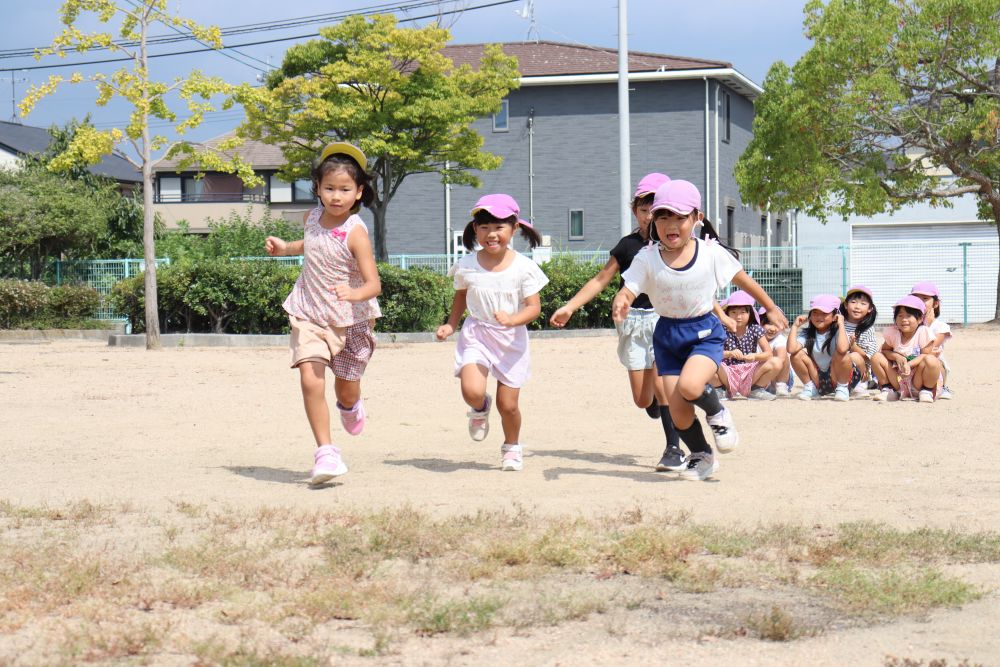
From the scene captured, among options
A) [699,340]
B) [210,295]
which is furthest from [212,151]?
[699,340]

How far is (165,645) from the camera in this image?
3363mm

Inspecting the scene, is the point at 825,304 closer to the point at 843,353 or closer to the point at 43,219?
the point at 843,353

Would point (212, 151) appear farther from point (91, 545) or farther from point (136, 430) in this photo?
point (91, 545)

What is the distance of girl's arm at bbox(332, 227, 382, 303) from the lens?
636cm

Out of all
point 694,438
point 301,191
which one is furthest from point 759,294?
point 301,191

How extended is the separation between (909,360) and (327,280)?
243 inches

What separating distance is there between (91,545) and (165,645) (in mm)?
1461

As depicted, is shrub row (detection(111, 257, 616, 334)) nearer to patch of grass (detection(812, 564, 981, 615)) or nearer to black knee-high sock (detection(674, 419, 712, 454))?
black knee-high sock (detection(674, 419, 712, 454))

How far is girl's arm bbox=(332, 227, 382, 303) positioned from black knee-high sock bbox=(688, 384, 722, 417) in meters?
1.67

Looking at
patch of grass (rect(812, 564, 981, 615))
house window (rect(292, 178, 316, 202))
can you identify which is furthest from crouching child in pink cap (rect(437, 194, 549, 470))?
house window (rect(292, 178, 316, 202))

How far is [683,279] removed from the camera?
20.8 feet

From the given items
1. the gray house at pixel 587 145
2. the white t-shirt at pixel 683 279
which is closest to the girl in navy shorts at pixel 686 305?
the white t-shirt at pixel 683 279

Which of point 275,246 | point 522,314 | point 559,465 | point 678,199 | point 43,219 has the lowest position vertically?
point 559,465

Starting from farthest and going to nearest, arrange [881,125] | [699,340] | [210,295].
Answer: [881,125], [210,295], [699,340]
